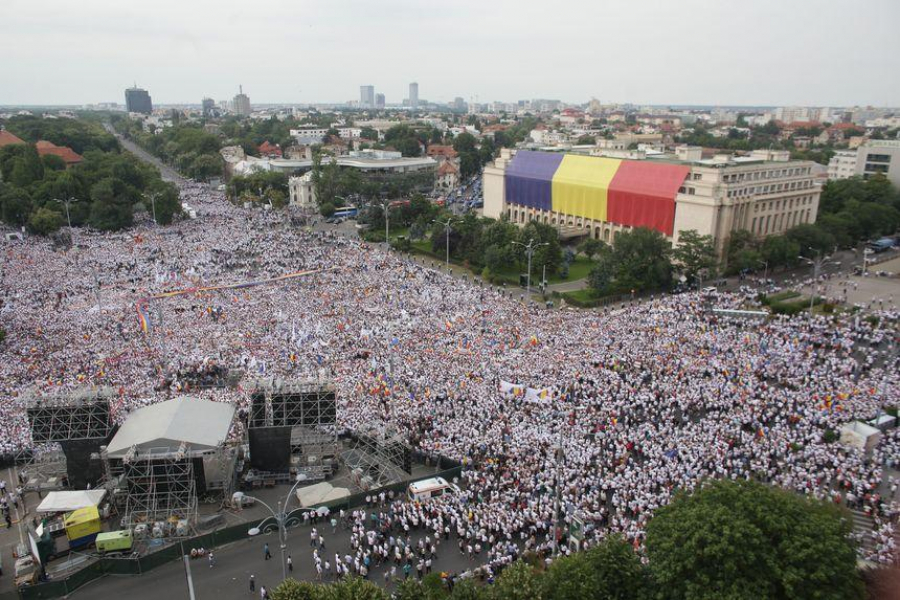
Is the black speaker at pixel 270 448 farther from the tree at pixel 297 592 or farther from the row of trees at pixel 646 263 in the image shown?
the row of trees at pixel 646 263

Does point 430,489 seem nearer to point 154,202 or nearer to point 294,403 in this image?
point 294,403

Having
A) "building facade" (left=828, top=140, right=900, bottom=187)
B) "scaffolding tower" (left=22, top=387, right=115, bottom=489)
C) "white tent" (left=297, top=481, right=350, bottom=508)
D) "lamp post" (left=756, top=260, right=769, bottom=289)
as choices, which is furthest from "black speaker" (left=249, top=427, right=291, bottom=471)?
"building facade" (left=828, top=140, right=900, bottom=187)

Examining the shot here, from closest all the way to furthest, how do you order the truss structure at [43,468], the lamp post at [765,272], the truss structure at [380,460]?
1. the truss structure at [43,468]
2. the truss structure at [380,460]
3. the lamp post at [765,272]

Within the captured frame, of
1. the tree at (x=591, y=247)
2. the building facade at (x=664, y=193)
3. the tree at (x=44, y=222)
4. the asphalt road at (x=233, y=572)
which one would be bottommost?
the asphalt road at (x=233, y=572)

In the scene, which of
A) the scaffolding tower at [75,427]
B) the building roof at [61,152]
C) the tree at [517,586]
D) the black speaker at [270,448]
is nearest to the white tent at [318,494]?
the black speaker at [270,448]

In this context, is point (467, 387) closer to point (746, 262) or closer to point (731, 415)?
point (731, 415)

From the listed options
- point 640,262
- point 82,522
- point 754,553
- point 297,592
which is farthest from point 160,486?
point 640,262

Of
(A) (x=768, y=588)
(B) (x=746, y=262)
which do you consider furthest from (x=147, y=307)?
(B) (x=746, y=262)

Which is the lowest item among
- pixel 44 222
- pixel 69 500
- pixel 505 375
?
pixel 69 500
